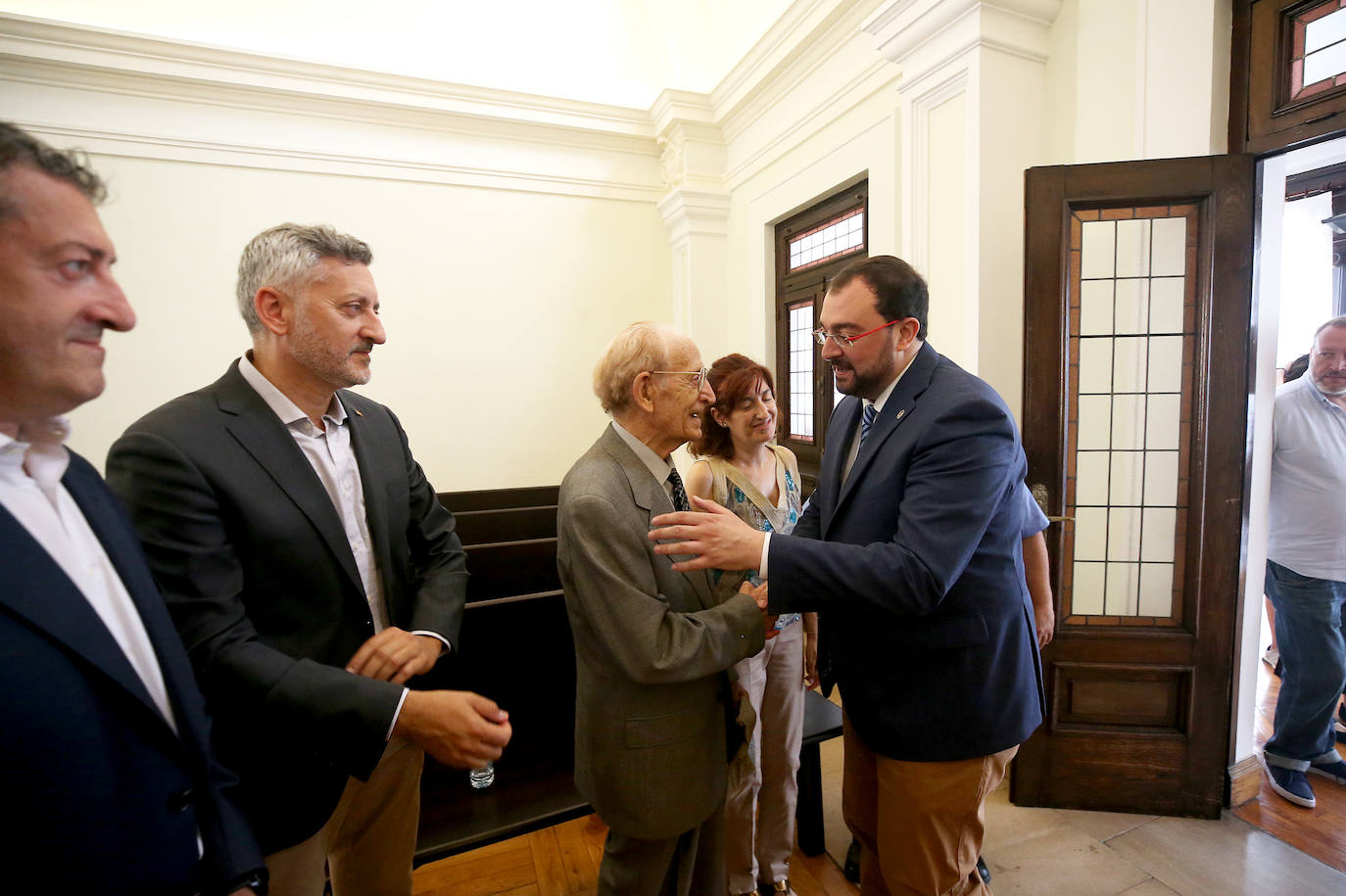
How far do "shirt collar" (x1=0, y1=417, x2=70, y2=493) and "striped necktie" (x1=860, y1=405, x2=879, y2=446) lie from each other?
1.54m

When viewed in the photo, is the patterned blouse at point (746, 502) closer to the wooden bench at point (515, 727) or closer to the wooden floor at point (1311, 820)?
the wooden bench at point (515, 727)

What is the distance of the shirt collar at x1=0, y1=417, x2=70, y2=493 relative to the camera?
79 cm

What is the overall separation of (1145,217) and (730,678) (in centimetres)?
242

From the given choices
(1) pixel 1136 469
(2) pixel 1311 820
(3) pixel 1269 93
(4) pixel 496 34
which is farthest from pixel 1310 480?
(4) pixel 496 34

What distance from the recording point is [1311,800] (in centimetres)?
250

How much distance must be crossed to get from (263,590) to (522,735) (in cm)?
131

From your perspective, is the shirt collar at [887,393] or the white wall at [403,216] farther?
the white wall at [403,216]

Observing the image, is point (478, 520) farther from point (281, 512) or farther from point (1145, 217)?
point (1145, 217)

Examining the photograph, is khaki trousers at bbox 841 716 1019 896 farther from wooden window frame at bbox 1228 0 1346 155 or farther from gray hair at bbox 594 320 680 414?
wooden window frame at bbox 1228 0 1346 155

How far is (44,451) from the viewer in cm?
80

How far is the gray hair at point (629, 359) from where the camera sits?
143 centimetres

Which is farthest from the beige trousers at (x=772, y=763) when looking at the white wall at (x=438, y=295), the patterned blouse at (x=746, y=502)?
the white wall at (x=438, y=295)

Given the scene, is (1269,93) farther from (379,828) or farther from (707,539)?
(379,828)

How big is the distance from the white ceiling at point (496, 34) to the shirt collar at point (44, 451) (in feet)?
15.7
